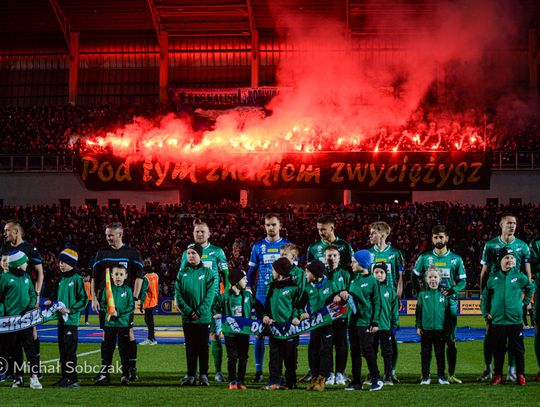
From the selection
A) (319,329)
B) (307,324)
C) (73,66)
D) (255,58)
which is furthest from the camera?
(73,66)

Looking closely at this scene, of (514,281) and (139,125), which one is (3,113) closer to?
(139,125)

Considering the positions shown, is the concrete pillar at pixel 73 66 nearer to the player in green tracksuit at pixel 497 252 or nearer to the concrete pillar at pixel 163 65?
the concrete pillar at pixel 163 65

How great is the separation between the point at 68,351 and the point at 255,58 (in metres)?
38.0

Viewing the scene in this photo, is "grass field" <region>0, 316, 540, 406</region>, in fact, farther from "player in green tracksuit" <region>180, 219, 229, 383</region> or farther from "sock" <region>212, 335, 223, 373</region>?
"player in green tracksuit" <region>180, 219, 229, 383</region>

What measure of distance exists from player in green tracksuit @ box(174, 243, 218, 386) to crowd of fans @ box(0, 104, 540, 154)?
26.1 metres

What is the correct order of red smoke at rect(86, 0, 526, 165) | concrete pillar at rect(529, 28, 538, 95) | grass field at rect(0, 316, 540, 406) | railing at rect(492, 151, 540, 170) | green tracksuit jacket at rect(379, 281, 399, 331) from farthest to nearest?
concrete pillar at rect(529, 28, 538, 95), railing at rect(492, 151, 540, 170), red smoke at rect(86, 0, 526, 165), green tracksuit jacket at rect(379, 281, 399, 331), grass field at rect(0, 316, 540, 406)

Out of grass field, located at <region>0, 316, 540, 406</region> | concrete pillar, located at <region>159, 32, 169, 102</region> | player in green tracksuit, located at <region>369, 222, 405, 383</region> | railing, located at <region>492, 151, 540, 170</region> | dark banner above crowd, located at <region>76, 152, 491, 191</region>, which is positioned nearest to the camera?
grass field, located at <region>0, 316, 540, 406</region>

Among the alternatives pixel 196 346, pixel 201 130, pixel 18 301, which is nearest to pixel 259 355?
pixel 196 346

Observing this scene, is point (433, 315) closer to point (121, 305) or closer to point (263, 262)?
point (263, 262)

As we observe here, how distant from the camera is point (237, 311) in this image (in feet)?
39.6

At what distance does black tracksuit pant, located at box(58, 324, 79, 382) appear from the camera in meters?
11.3

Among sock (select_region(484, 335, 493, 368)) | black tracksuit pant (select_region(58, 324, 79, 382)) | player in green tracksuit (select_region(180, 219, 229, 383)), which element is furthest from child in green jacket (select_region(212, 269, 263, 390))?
sock (select_region(484, 335, 493, 368))

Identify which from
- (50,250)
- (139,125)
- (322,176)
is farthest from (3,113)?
(322,176)

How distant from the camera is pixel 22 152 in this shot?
41594mm
